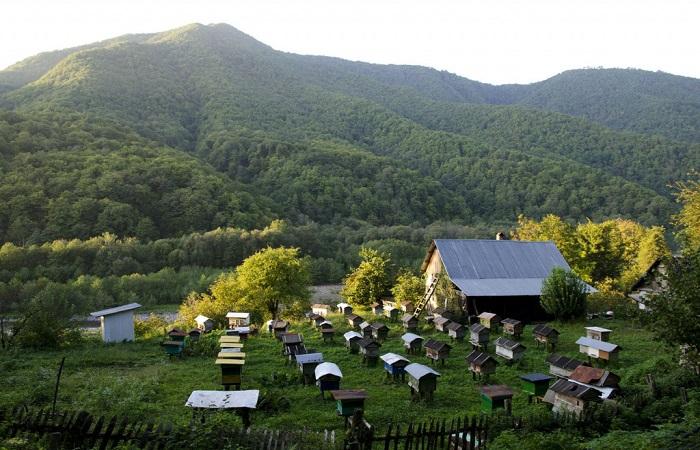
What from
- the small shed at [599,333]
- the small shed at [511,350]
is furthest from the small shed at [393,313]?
the small shed at [599,333]

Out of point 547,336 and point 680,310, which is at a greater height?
point 680,310

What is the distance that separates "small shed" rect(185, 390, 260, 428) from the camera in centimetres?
1232

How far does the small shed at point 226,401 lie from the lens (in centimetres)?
1232

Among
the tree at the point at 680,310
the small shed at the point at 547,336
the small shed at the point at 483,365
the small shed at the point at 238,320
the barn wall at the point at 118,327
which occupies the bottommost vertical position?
the small shed at the point at 238,320

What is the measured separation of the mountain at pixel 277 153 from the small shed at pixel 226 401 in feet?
224

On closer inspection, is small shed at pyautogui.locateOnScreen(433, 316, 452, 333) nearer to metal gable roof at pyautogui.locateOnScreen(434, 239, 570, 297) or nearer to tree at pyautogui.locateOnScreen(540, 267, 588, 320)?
metal gable roof at pyautogui.locateOnScreen(434, 239, 570, 297)

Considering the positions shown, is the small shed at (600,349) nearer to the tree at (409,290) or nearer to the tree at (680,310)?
the tree at (680,310)

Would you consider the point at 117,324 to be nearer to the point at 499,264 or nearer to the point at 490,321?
the point at 490,321

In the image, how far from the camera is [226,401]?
41.1 ft

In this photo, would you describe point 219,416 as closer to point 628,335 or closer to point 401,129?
point 628,335

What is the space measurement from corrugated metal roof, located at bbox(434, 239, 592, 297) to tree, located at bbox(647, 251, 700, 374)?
16025mm

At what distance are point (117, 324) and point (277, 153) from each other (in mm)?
98367

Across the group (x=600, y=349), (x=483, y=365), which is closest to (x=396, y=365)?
(x=483, y=365)

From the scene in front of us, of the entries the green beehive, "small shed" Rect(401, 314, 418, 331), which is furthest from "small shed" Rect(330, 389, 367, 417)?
"small shed" Rect(401, 314, 418, 331)
